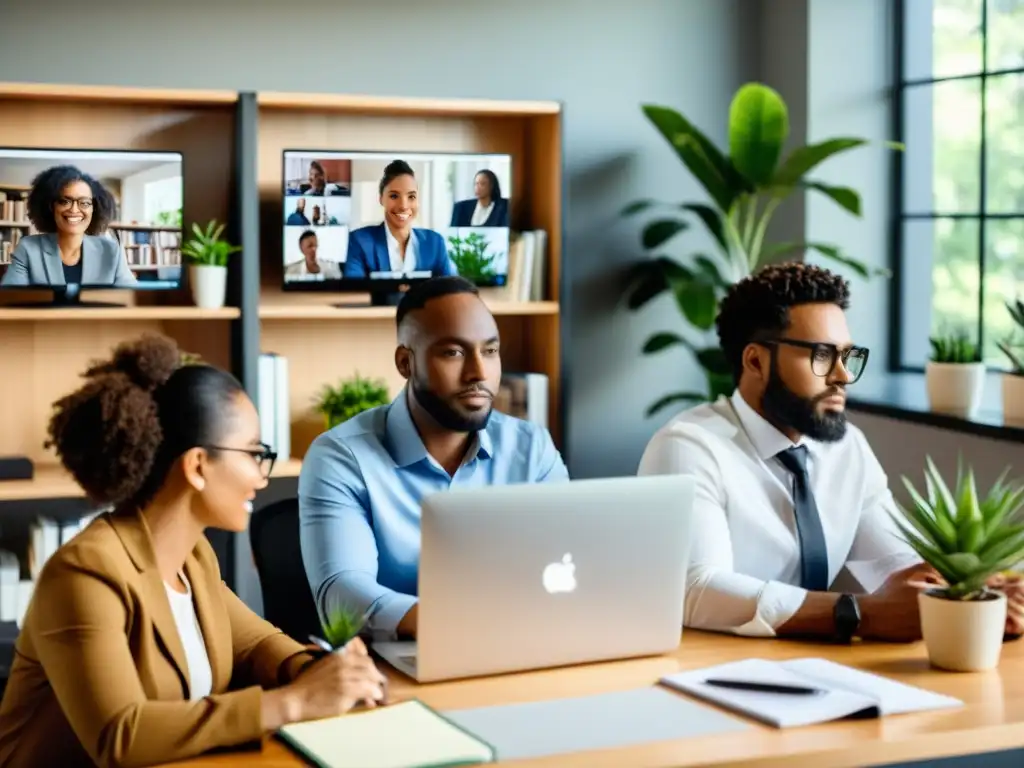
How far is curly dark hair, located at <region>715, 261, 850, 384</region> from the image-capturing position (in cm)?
263

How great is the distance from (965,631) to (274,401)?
2636mm

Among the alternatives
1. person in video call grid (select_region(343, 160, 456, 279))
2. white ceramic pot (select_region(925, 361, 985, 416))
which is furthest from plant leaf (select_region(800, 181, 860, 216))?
person in video call grid (select_region(343, 160, 456, 279))

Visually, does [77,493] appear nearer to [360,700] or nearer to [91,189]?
[91,189]

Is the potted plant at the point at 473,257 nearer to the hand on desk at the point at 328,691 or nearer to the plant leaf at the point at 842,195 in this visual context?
the plant leaf at the point at 842,195

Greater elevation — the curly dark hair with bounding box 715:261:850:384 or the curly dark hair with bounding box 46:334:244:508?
the curly dark hair with bounding box 715:261:850:384

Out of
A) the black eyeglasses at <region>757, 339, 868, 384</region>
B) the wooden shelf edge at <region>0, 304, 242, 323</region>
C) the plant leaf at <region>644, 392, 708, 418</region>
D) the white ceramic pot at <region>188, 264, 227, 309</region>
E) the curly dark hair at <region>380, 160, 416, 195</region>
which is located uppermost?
the curly dark hair at <region>380, 160, 416, 195</region>

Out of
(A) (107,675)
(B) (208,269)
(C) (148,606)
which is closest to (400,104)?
(B) (208,269)

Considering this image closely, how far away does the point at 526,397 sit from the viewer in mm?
4527

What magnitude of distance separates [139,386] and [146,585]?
250 mm

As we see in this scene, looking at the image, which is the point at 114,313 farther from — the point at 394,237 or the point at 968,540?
the point at 968,540

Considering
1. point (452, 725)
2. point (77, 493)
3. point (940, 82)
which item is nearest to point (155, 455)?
point (452, 725)

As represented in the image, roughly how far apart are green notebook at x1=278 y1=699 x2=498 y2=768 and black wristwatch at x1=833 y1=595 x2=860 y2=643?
0.71m

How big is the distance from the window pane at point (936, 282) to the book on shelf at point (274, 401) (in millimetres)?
2024

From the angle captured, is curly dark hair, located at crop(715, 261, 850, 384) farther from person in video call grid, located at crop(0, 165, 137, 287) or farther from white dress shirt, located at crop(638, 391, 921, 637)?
person in video call grid, located at crop(0, 165, 137, 287)
